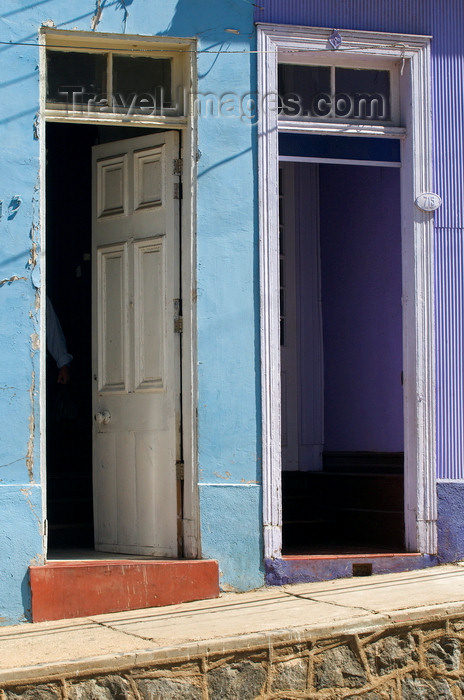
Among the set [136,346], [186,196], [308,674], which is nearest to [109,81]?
[186,196]

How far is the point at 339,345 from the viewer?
8836 millimetres

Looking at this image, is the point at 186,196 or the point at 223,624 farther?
the point at 186,196

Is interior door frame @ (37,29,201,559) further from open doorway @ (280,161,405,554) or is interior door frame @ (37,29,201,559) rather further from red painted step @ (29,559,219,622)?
open doorway @ (280,161,405,554)

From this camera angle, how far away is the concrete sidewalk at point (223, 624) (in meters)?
5.15

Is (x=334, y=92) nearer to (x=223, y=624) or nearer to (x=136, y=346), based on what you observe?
(x=136, y=346)

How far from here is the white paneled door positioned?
6848mm

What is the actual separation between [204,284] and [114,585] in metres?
2.01

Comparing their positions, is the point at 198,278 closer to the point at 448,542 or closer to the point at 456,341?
the point at 456,341

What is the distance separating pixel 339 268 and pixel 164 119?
264cm

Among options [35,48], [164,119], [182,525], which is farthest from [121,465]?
[35,48]

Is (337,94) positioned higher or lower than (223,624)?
higher

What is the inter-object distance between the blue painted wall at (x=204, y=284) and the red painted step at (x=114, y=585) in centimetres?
10

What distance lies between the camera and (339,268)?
8.92 meters

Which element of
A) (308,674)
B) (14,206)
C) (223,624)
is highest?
(14,206)
